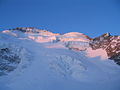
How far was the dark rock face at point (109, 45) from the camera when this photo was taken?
8312cm

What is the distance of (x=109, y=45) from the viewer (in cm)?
9194

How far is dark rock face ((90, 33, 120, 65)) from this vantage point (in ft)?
273

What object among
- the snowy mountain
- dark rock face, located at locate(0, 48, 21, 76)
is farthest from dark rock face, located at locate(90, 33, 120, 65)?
dark rock face, located at locate(0, 48, 21, 76)

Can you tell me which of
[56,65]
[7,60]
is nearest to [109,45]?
[56,65]

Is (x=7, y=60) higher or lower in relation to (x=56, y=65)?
higher

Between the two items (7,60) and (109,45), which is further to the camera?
(109,45)

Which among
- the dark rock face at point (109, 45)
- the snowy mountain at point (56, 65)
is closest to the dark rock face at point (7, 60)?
the snowy mountain at point (56, 65)

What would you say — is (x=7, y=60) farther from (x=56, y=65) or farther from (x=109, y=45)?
(x=109, y=45)

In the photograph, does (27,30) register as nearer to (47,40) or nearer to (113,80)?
(47,40)

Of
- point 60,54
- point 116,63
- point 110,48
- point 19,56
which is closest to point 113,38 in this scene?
point 110,48

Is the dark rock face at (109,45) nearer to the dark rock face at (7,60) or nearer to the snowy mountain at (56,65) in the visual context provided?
the snowy mountain at (56,65)

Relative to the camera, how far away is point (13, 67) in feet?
217

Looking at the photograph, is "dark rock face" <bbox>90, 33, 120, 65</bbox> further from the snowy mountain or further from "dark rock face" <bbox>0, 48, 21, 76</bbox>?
"dark rock face" <bbox>0, 48, 21, 76</bbox>

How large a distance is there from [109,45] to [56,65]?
34.6 metres
